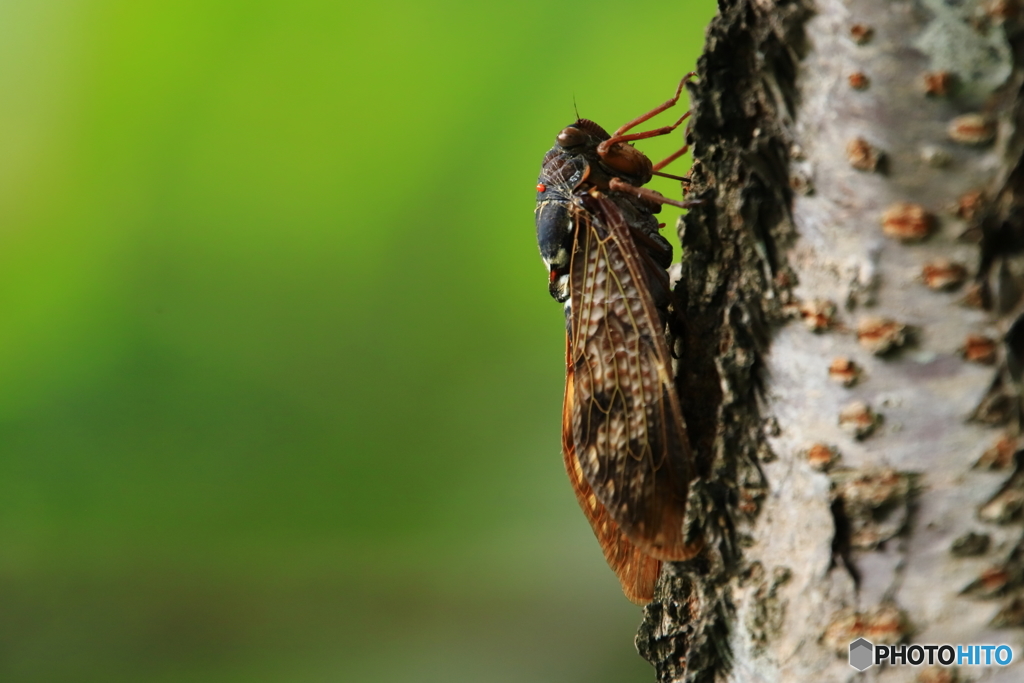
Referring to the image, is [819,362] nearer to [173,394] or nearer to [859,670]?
[859,670]

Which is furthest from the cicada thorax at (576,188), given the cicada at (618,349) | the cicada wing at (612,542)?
the cicada wing at (612,542)

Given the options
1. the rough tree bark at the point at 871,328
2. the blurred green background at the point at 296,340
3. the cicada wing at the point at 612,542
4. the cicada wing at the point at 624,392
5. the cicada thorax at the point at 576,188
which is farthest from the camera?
the blurred green background at the point at 296,340

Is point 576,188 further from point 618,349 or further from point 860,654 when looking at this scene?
point 860,654

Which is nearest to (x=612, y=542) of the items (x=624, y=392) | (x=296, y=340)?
(x=624, y=392)

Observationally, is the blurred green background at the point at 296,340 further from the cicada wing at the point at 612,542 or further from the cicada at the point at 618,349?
the cicada wing at the point at 612,542

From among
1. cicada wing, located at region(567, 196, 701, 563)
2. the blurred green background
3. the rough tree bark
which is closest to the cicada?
cicada wing, located at region(567, 196, 701, 563)

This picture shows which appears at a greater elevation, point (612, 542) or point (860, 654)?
point (612, 542)
